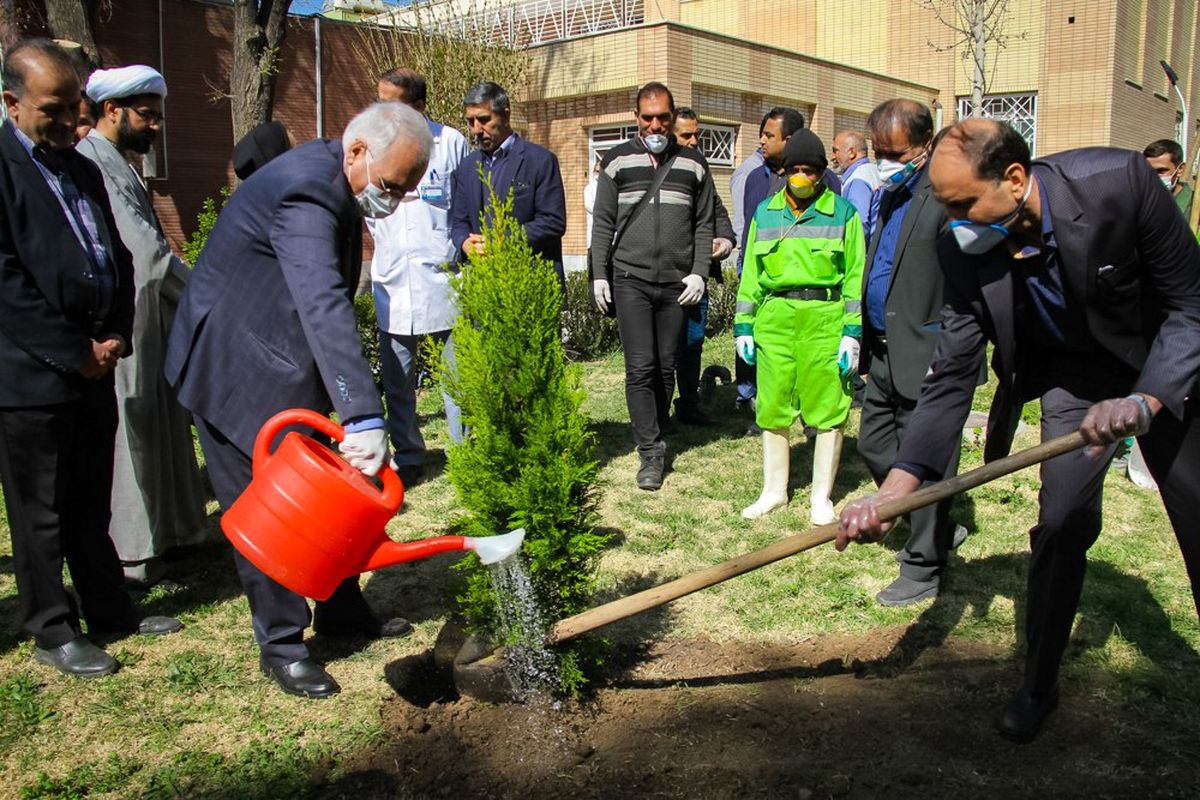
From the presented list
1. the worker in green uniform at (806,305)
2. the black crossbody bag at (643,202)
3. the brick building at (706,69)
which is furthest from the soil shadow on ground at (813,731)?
the brick building at (706,69)

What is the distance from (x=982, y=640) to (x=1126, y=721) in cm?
72

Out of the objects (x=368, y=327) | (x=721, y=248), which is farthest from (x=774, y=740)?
(x=368, y=327)

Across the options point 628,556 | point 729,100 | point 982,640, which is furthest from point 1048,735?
point 729,100

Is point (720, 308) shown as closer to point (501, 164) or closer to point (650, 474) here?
point (650, 474)

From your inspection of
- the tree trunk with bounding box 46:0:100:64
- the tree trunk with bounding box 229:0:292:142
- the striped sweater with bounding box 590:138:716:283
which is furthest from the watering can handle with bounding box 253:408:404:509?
the tree trunk with bounding box 46:0:100:64

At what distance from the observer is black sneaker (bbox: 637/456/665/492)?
19.9ft

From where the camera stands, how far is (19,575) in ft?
12.2

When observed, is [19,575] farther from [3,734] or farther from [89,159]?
[89,159]

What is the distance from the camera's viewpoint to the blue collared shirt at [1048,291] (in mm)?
2986

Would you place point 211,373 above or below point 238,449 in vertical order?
above

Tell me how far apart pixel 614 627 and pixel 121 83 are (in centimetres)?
318

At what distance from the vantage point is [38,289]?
3613 millimetres

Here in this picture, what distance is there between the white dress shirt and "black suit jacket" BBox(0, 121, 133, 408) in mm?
2206

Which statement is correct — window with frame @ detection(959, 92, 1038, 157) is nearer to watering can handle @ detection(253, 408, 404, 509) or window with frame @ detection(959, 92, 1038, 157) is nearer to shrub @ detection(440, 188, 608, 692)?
shrub @ detection(440, 188, 608, 692)
